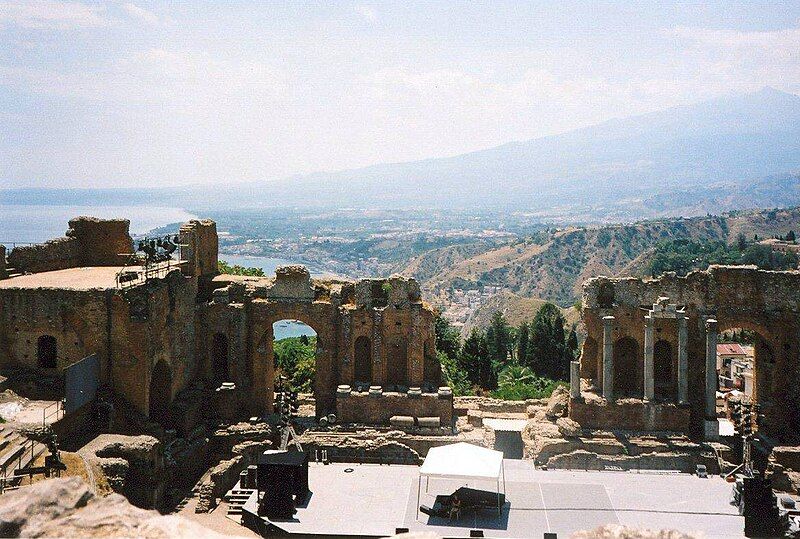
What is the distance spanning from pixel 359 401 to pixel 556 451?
28.1 feet

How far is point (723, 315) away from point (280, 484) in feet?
68.2

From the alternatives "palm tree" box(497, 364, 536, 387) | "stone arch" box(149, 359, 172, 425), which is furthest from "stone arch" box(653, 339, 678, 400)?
"stone arch" box(149, 359, 172, 425)

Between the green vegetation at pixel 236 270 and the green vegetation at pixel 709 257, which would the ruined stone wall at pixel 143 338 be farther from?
the green vegetation at pixel 709 257

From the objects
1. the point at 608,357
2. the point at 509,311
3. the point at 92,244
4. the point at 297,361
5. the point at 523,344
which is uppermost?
the point at 92,244

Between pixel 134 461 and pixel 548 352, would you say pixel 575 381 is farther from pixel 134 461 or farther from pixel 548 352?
pixel 548 352

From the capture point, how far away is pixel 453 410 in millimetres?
36250

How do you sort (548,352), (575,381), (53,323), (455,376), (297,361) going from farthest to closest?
(548,352) < (455,376) < (297,361) < (575,381) < (53,323)

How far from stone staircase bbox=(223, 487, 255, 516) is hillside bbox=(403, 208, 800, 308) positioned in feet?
351

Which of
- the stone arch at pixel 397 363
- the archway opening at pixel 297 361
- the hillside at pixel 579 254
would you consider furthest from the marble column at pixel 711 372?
the hillside at pixel 579 254

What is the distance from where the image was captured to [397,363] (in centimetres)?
3609

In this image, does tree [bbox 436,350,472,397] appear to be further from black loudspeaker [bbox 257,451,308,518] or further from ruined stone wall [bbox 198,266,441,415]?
black loudspeaker [bbox 257,451,308,518]

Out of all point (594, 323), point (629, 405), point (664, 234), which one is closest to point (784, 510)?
point (629, 405)

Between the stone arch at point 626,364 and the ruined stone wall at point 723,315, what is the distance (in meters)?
0.38

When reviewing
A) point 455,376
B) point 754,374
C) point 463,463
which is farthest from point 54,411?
point 754,374
